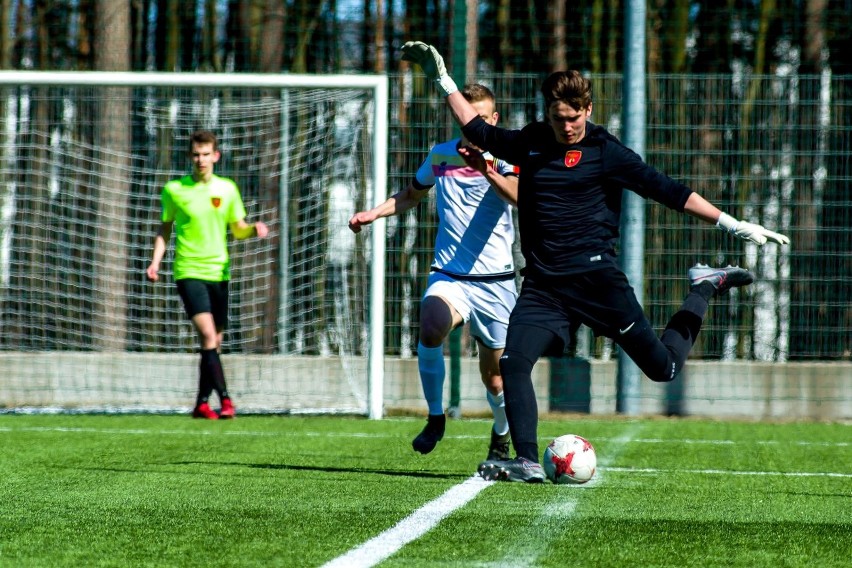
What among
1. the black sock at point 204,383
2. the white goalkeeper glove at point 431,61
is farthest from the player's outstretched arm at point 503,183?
the black sock at point 204,383

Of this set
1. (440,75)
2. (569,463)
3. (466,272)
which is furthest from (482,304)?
(569,463)

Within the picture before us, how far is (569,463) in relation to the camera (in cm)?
548

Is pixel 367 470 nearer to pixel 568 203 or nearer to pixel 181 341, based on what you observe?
pixel 568 203

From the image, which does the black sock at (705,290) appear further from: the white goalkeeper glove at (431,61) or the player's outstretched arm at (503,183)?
the white goalkeeper glove at (431,61)

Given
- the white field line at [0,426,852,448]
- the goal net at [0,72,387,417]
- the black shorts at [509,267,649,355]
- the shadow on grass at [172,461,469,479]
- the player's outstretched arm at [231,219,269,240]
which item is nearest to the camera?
the black shorts at [509,267,649,355]

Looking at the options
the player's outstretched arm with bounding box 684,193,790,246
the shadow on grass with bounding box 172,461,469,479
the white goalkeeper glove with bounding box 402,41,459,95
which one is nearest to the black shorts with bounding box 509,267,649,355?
the player's outstretched arm with bounding box 684,193,790,246

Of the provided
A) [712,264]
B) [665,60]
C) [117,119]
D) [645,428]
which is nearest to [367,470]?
[645,428]

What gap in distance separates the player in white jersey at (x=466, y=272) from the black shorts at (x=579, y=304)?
0.89 metres

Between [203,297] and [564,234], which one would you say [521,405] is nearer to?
[564,234]

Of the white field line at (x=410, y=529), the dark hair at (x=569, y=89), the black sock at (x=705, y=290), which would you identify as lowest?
the white field line at (x=410, y=529)

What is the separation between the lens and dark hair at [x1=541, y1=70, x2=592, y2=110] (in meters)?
5.48

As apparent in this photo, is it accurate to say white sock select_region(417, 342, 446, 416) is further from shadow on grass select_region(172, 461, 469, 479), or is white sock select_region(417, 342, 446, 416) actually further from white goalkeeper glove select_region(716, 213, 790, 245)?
white goalkeeper glove select_region(716, 213, 790, 245)

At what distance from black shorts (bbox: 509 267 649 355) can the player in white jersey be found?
0.89 meters

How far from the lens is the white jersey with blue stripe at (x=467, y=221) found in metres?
6.80
